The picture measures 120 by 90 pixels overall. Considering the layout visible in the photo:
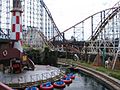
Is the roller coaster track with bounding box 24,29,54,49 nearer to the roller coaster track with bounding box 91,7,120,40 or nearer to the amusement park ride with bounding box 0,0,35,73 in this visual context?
the roller coaster track with bounding box 91,7,120,40

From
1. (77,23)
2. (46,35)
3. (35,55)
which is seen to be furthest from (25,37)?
(35,55)

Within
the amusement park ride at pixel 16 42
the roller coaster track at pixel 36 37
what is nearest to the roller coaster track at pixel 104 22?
the roller coaster track at pixel 36 37

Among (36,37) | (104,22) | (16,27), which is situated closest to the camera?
(16,27)

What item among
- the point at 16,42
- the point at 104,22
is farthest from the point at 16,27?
the point at 104,22

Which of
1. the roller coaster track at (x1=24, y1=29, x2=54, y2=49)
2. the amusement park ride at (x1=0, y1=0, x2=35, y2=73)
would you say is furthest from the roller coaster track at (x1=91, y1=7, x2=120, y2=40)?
the amusement park ride at (x1=0, y1=0, x2=35, y2=73)

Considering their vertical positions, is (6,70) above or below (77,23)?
below

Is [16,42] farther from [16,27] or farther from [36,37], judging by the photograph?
[36,37]

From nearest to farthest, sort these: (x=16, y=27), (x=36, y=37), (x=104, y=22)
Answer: (x=16, y=27) → (x=104, y=22) → (x=36, y=37)

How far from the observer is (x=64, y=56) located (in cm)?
4494

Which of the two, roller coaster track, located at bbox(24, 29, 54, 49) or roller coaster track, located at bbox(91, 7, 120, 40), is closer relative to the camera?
roller coaster track, located at bbox(91, 7, 120, 40)

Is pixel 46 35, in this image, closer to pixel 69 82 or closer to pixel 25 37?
pixel 25 37

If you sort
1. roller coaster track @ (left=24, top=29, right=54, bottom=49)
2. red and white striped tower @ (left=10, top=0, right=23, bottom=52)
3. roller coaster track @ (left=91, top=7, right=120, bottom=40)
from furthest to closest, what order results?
roller coaster track @ (left=24, top=29, right=54, bottom=49), roller coaster track @ (left=91, top=7, right=120, bottom=40), red and white striped tower @ (left=10, top=0, right=23, bottom=52)

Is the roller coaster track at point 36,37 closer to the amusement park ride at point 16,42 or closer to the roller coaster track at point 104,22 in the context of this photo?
the roller coaster track at point 104,22

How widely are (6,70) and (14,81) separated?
5.34 m
